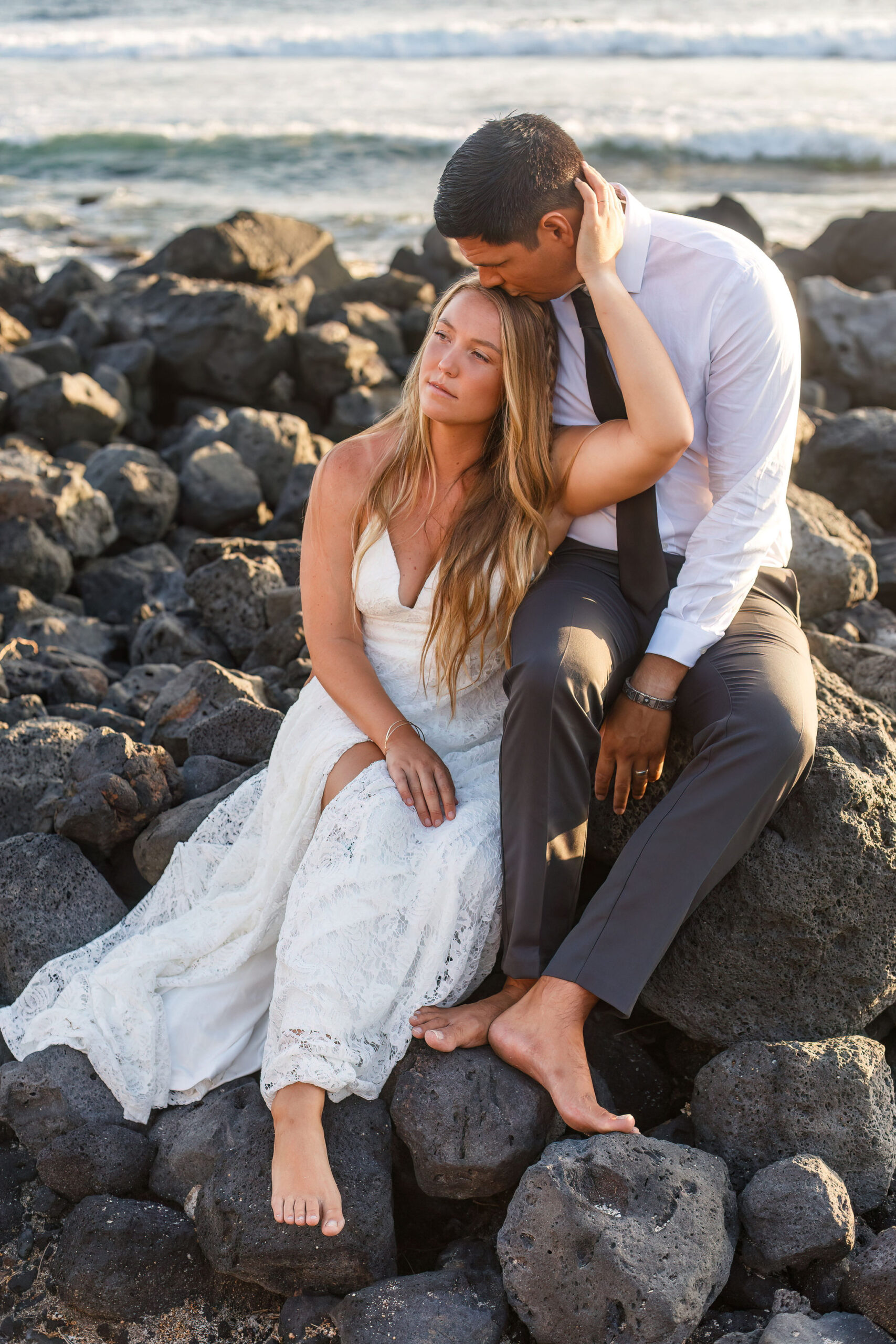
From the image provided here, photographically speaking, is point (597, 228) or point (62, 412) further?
point (62, 412)

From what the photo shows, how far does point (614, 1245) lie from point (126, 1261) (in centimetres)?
104

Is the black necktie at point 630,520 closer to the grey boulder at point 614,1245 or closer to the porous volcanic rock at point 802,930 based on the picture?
the porous volcanic rock at point 802,930

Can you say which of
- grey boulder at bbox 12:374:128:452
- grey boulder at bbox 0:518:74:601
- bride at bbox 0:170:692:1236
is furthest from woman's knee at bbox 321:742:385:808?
grey boulder at bbox 12:374:128:452

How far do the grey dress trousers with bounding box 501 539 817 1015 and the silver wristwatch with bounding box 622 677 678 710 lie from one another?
0.09 metres

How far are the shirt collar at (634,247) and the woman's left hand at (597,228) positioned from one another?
0.07 metres

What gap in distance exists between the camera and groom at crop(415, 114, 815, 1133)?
2.63 metres

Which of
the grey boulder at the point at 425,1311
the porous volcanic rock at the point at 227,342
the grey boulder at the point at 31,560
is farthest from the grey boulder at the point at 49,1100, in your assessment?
the porous volcanic rock at the point at 227,342

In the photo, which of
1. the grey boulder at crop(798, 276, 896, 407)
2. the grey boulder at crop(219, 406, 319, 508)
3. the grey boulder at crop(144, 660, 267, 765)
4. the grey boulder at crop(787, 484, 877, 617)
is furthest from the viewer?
the grey boulder at crop(798, 276, 896, 407)

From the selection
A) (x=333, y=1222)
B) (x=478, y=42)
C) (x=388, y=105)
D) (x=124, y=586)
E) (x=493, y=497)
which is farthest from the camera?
(x=478, y=42)

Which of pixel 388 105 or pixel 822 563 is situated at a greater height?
pixel 388 105

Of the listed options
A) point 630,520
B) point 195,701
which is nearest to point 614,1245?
point 630,520

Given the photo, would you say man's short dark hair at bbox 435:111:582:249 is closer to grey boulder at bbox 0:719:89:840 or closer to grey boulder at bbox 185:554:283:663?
grey boulder at bbox 0:719:89:840

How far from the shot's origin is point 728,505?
9.79ft

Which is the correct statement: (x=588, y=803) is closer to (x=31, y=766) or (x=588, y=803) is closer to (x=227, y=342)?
(x=31, y=766)
